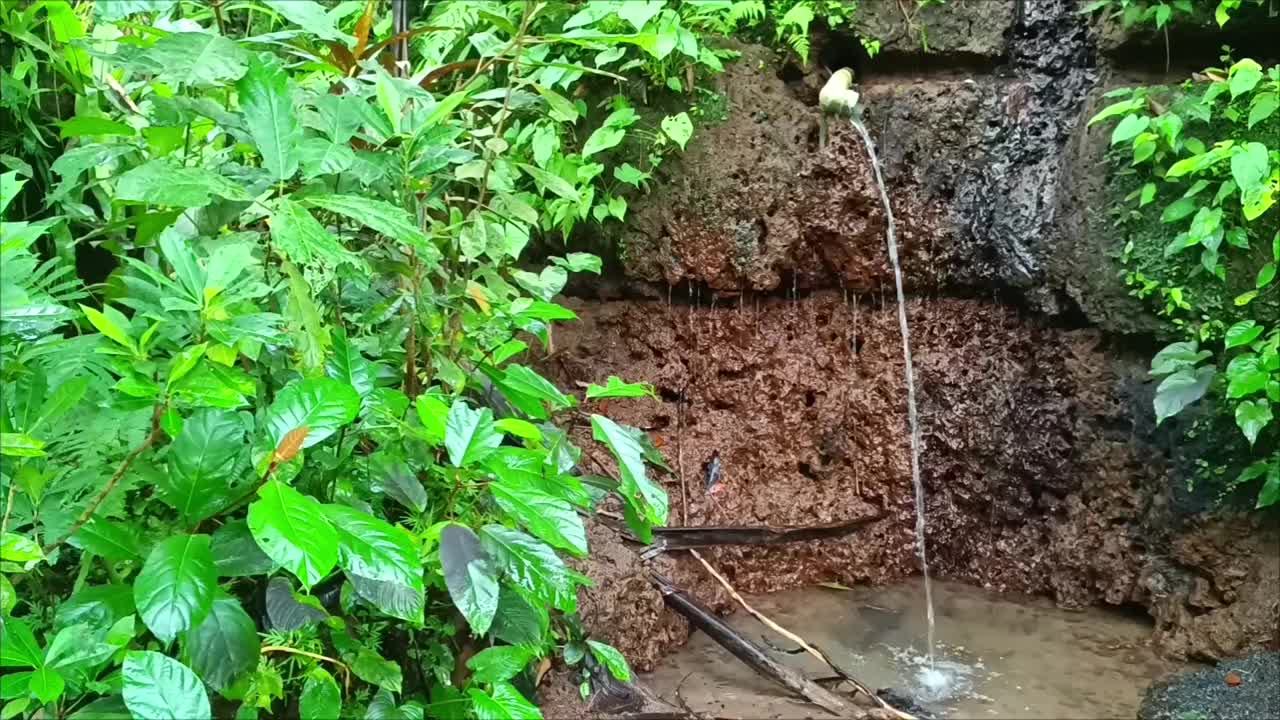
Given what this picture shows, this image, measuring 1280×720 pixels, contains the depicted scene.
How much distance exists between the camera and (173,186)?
119cm

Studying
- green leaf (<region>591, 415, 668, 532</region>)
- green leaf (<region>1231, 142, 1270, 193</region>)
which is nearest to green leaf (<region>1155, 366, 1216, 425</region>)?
green leaf (<region>1231, 142, 1270, 193</region>)

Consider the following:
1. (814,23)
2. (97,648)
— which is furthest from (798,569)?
(97,648)

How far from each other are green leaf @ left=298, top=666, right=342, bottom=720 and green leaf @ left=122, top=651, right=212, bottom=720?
0.22m

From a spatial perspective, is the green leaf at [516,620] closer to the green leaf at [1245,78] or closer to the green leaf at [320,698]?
the green leaf at [320,698]

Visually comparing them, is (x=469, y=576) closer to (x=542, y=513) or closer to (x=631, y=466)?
(x=542, y=513)

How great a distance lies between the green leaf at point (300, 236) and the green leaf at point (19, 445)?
1.20 feet

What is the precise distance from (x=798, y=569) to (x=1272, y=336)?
2180mm

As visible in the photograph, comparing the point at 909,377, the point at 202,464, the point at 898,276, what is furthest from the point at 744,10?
the point at 202,464

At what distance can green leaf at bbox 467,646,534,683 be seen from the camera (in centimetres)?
129

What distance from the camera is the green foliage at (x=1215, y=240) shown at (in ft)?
10.3

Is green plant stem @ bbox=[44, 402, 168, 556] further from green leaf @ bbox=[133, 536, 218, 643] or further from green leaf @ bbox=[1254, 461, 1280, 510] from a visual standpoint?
green leaf @ bbox=[1254, 461, 1280, 510]

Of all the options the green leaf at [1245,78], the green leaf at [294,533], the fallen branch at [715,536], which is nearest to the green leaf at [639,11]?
the fallen branch at [715,536]

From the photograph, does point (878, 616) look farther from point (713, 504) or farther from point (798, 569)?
point (713, 504)

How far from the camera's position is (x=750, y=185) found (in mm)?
3984
